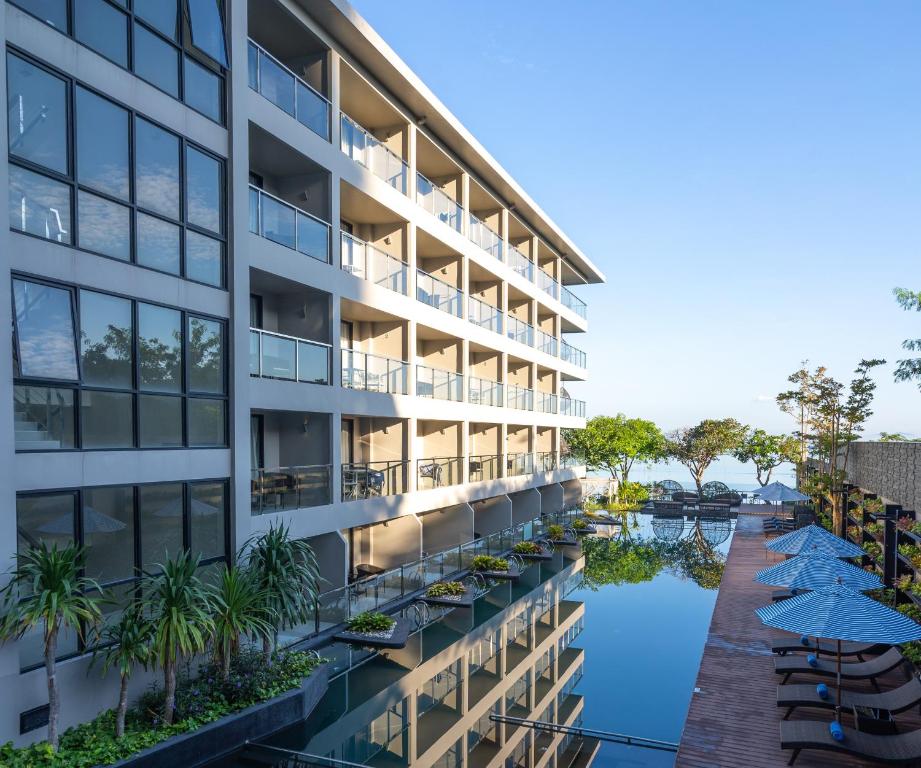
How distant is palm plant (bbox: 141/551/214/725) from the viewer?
9.14 m

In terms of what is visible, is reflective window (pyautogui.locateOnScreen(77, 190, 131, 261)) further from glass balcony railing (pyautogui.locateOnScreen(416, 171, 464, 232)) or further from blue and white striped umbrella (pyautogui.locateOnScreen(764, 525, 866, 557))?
blue and white striped umbrella (pyautogui.locateOnScreen(764, 525, 866, 557))

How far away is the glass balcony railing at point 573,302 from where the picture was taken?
35.7 metres

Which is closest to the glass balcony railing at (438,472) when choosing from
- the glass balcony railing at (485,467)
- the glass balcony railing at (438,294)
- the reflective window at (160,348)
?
the glass balcony railing at (485,467)

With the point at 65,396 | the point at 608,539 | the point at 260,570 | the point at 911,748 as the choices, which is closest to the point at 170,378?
the point at 65,396

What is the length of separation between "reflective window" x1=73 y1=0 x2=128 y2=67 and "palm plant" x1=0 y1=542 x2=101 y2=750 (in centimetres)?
711

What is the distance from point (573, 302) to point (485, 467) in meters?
15.1

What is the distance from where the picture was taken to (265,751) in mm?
9555

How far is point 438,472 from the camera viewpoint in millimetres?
21531

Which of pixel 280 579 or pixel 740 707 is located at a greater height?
pixel 280 579

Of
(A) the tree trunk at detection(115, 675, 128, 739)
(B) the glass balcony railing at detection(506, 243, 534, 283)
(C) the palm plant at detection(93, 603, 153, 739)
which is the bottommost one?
(A) the tree trunk at detection(115, 675, 128, 739)

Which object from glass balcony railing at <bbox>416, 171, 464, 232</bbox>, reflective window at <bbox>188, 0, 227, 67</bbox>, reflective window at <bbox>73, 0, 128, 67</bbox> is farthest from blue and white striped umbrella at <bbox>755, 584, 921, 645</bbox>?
glass balcony railing at <bbox>416, 171, 464, 232</bbox>

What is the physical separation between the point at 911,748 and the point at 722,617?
7.88 meters

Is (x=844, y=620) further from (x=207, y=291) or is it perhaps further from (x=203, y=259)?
(x=203, y=259)

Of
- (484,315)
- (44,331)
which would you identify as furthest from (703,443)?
(44,331)
